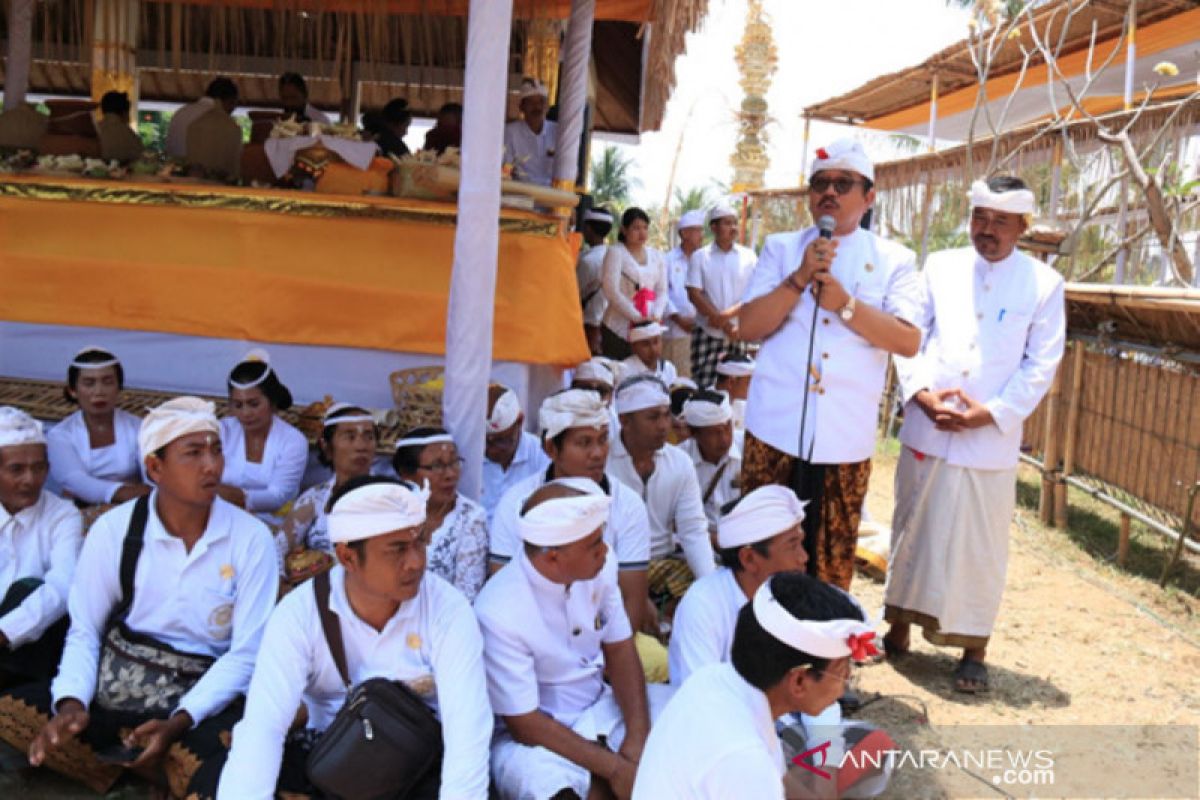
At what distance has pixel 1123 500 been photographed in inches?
280

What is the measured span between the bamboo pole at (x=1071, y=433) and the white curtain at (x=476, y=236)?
512 centimetres

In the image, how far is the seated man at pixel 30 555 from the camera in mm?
3604

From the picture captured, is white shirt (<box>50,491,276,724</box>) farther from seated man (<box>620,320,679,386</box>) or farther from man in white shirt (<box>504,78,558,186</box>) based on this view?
man in white shirt (<box>504,78,558,186</box>)

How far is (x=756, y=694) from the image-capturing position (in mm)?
2262

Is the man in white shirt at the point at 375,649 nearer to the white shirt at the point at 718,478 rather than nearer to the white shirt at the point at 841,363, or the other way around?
the white shirt at the point at 841,363

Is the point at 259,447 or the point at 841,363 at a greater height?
the point at 841,363

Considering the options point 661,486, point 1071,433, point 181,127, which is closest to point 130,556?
point 661,486

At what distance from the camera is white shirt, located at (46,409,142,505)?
14.4 ft

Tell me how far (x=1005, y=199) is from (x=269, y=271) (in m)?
3.33

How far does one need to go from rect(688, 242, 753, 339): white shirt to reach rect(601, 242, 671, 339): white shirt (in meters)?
0.77

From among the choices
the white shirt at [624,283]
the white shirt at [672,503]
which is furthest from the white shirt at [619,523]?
the white shirt at [624,283]

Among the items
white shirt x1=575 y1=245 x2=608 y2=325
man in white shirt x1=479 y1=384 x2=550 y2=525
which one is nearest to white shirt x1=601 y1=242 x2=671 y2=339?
white shirt x1=575 y1=245 x2=608 y2=325

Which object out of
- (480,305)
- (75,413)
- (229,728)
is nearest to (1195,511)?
(480,305)

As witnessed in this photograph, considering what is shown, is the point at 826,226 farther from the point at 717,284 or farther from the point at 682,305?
the point at 682,305
